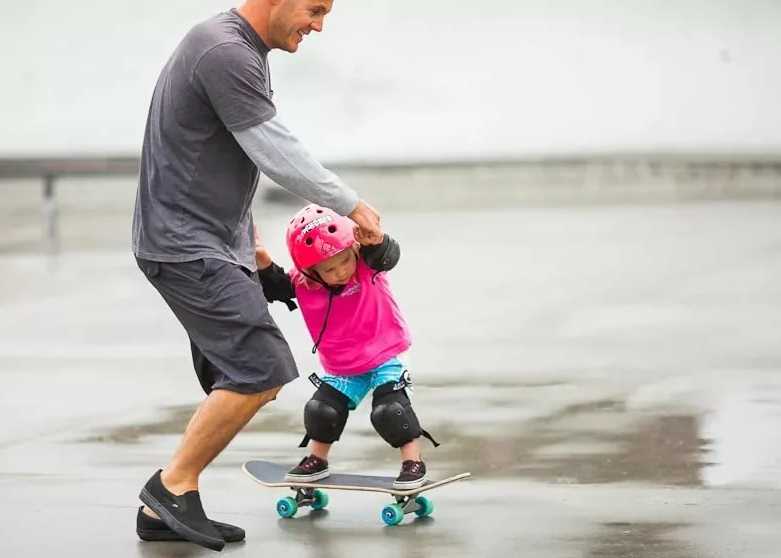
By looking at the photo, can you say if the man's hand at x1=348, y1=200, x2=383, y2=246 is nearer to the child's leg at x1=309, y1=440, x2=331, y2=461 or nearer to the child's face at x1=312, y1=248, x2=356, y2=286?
the child's face at x1=312, y1=248, x2=356, y2=286

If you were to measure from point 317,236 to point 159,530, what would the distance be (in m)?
1.11

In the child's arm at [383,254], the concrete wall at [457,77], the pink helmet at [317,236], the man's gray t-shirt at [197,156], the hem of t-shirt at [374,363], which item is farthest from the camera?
the concrete wall at [457,77]

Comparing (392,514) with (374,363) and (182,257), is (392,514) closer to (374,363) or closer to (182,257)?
(374,363)

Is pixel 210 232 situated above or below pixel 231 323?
above

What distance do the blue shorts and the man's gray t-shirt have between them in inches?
25.4

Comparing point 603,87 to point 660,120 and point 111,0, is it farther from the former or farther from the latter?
point 111,0

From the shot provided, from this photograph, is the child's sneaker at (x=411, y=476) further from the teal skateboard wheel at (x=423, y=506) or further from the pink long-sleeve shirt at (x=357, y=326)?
the pink long-sleeve shirt at (x=357, y=326)

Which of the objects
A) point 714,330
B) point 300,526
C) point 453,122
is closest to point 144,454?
point 300,526

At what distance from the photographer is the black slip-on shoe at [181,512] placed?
16.5ft

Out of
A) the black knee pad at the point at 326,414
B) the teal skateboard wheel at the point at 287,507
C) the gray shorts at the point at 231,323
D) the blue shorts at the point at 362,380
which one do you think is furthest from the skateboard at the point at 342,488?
the gray shorts at the point at 231,323

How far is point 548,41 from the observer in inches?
985

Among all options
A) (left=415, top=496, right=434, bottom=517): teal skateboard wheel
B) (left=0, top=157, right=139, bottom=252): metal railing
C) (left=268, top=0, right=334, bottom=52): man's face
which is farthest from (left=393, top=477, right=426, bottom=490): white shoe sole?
(left=0, top=157, right=139, bottom=252): metal railing

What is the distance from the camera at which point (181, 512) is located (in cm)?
506

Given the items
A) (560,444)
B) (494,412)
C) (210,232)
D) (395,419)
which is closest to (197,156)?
(210,232)
